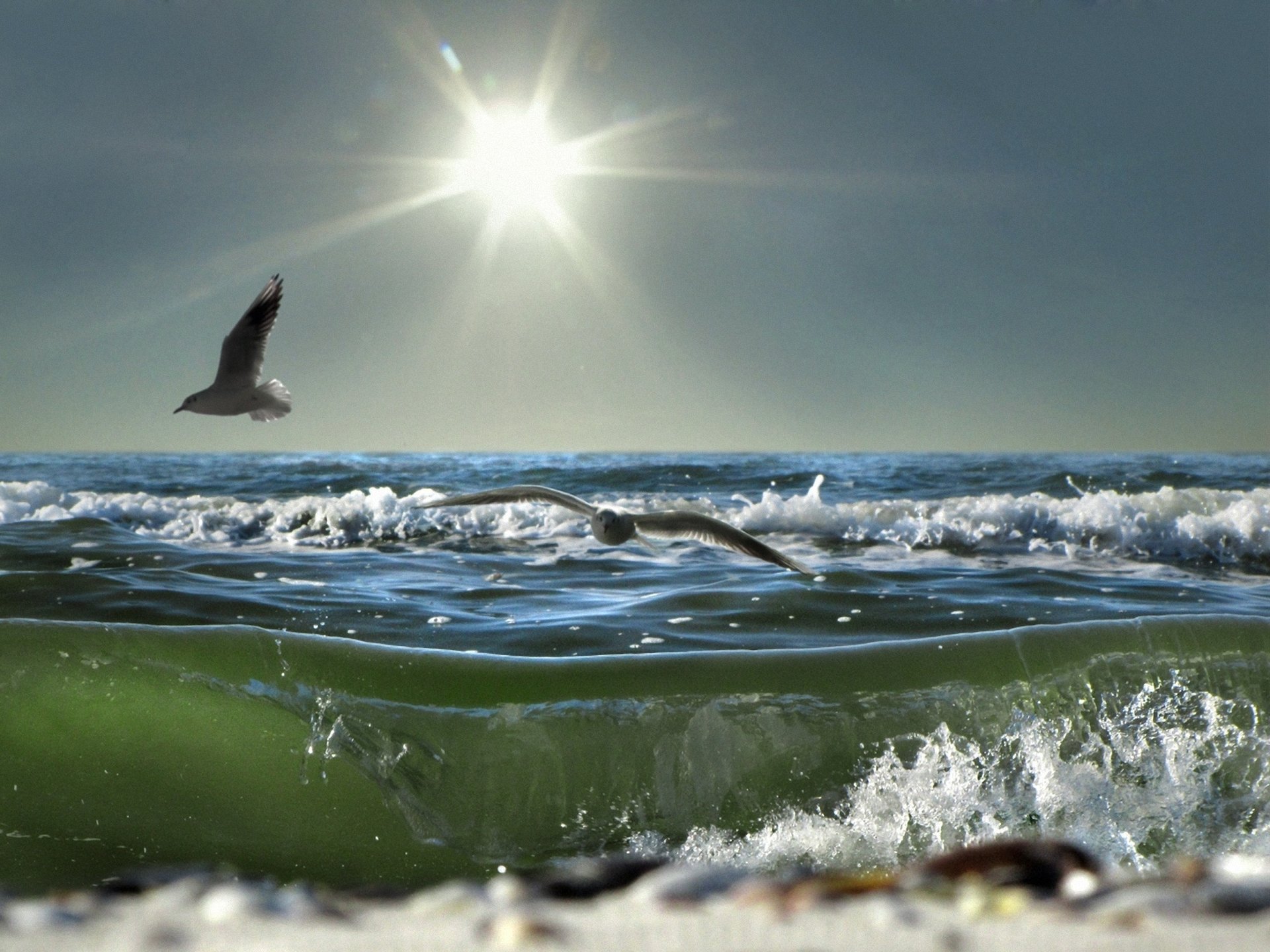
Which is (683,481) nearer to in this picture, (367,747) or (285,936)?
(367,747)

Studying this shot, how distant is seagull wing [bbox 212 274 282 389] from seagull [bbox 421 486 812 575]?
2.90 metres

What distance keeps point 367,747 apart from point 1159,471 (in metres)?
17.7

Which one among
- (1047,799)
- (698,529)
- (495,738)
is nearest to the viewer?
(1047,799)

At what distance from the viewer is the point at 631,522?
608cm

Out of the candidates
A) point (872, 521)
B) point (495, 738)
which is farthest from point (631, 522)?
point (872, 521)

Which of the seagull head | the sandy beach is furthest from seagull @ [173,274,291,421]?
the sandy beach

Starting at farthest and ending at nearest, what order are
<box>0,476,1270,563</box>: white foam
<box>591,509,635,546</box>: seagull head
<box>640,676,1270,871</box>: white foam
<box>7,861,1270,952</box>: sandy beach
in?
<box>0,476,1270,563</box>: white foam, <box>591,509,635,546</box>: seagull head, <box>640,676,1270,871</box>: white foam, <box>7,861,1270,952</box>: sandy beach

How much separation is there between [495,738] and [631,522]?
148cm

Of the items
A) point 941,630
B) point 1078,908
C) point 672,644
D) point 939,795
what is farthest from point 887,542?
point 1078,908

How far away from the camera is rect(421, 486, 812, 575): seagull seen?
5.87 m

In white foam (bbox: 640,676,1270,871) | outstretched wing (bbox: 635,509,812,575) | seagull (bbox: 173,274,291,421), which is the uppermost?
seagull (bbox: 173,274,291,421)

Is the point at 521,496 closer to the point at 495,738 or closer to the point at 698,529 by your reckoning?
the point at 698,529

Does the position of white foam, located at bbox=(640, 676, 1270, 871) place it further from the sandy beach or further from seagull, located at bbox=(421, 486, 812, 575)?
the sandy beach

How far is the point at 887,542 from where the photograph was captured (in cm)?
1170
